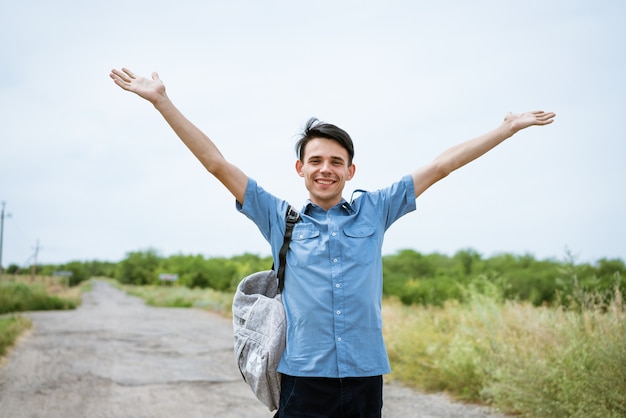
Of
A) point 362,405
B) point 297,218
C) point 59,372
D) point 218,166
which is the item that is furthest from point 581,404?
point 59,372

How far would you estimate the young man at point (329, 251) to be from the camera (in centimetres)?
246

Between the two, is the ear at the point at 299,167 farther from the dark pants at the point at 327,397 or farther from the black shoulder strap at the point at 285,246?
the dark pants at the point at 327,397

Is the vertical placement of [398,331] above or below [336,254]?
below

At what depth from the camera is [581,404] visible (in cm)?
471

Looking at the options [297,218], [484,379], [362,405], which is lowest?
[484,379]

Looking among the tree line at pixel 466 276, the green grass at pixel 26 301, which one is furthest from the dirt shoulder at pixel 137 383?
the green grass at pixel 26 301

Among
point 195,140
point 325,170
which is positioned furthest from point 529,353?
point 195,140

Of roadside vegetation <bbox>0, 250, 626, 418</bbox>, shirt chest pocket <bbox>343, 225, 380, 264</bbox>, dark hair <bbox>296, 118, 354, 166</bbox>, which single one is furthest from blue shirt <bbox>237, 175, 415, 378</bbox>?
roadside vegetation <bbox>0, 250, 626, 418</bbox>

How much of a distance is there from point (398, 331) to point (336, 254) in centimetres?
643

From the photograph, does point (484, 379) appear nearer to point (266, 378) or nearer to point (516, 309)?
point (516, 309)

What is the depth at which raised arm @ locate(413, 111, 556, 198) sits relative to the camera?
288 centimetres

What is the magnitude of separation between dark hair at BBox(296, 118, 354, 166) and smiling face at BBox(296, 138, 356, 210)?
2cm

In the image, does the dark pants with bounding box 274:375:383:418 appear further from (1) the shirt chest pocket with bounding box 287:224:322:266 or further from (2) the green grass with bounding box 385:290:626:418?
(2) the green grass with bounding box 385:290:626:418

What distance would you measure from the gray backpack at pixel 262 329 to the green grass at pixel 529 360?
3340 millimetres
